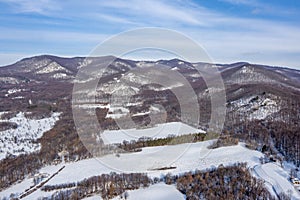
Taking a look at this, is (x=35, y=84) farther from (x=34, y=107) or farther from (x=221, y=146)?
(x=221, y=146)

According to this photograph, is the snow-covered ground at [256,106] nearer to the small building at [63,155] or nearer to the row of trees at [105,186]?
the small building at [63,155]

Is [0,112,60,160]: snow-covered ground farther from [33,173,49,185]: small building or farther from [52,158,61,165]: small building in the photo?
[33,173,49,185]: small building

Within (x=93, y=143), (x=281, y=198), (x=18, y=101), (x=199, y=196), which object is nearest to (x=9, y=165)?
(x=93, y=143)

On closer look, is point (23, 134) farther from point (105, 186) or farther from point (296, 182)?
point (296, 182)

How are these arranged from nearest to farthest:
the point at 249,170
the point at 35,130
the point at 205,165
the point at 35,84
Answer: the point at 249,170 < the point at 205,165 < the point at 35,130 < the point at 35,84

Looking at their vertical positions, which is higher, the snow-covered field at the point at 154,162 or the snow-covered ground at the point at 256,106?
the snow-covered ground at the point at 256,106

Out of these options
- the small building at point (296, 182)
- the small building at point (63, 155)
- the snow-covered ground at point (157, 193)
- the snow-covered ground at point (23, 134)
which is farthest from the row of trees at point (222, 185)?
the snow-covered ground at point (23, 134)
